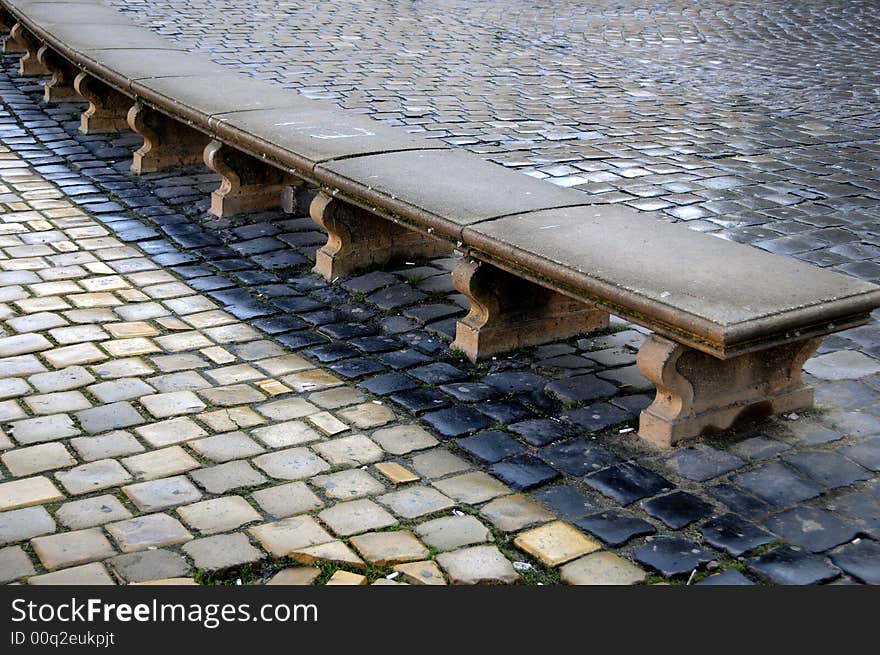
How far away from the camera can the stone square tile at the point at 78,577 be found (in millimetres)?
3116

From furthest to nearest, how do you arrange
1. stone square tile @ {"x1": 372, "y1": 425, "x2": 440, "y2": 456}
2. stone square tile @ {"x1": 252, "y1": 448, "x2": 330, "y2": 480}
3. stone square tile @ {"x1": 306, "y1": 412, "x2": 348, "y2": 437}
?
stone square tile @ {"x1": 306, "y1": 412, "x2": 348, "y2": 437} < stone square tile @ {"x1": 372, "y1": 425, "x2": 440, "y2": 456} < stone square tile @ {"x1": 252, "y1": 448, "x2": 330, "y2": 480}

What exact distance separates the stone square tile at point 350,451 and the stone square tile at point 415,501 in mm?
247

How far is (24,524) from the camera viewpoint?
3.42 metres

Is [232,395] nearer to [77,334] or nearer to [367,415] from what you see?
[367,415]

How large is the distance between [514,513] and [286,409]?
1.10 m

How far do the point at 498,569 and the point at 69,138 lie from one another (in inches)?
242

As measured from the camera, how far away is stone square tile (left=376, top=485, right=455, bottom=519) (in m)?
3.58

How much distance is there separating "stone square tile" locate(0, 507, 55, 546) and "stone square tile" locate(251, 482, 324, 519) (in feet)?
2.06

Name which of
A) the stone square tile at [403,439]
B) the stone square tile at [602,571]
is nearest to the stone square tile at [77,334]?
the stone square tile at [403,439]

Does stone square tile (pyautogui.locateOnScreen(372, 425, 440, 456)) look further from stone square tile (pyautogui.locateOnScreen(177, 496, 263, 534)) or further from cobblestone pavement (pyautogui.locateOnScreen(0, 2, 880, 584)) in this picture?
stone square tile (pyautogui.locateOnScreen(177, 496, 263, 534))

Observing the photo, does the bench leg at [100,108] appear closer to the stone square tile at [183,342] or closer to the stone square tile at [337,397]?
the stone square tile at [183,342]

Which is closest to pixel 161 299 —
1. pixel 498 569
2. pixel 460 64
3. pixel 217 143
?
pixel 217 143

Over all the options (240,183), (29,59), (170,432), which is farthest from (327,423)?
(29,59)

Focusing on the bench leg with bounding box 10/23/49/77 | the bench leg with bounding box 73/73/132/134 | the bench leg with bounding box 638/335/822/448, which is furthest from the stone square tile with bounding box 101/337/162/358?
the bench leg with bounding box 10/23/49/77
